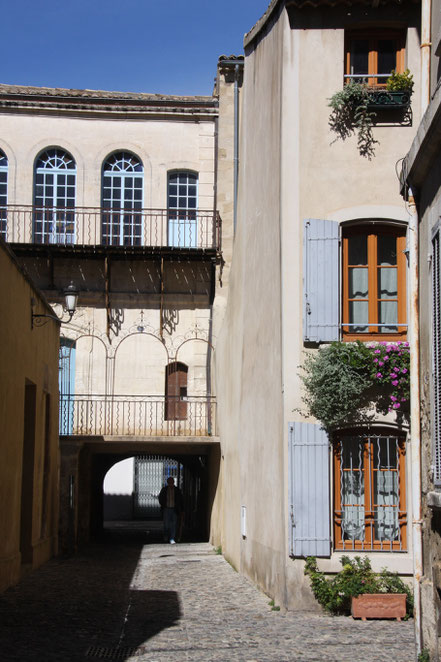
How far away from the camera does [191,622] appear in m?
10.4

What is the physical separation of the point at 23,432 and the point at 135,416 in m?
7.80

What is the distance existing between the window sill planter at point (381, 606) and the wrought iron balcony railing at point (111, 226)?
43.1 feet

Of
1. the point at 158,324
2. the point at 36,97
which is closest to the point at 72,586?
the point at 158,324

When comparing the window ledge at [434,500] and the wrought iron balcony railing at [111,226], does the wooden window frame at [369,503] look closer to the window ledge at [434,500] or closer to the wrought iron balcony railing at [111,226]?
the window ledge at [434,500]

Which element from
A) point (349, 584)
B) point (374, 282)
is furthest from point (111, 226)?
point (349, 584)

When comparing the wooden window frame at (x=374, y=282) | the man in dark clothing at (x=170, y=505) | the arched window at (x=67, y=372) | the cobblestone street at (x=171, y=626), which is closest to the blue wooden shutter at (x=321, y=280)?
the wooden window frame at (x=374, y=282)

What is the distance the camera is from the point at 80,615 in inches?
422

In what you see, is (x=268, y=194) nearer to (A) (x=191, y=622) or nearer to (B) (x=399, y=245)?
(B) (x=399, y=245)

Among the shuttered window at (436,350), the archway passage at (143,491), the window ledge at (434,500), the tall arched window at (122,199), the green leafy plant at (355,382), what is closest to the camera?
the window ledge at (434,500)

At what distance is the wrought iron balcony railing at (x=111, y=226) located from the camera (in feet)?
74.7

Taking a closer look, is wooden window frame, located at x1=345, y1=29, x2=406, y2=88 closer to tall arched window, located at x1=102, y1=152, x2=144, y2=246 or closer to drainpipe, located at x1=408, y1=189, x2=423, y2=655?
drainpipe, located at x1=408, y1=189, x2=423, y2=655

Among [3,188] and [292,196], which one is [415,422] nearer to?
[292,196]

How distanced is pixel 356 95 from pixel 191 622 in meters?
6.60

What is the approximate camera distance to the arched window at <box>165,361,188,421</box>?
22562 mm
